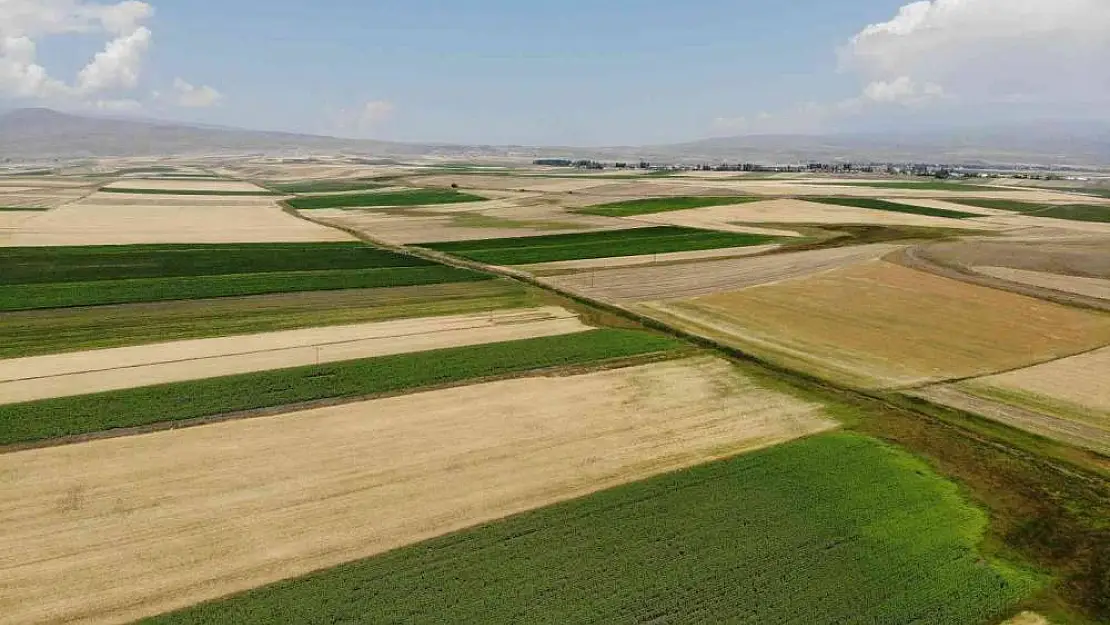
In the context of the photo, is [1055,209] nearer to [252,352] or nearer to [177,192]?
[252,352]

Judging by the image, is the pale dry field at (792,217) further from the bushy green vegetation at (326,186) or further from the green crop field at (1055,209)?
the bushy green vegetation at (326,186)

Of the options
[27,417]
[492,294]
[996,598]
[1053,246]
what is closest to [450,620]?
[996,598]

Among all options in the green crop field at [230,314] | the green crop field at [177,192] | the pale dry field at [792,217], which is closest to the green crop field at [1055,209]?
the pale dry field at [792,217]

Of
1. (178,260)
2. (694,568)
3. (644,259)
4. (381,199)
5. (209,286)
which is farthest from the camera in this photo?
(381,199)

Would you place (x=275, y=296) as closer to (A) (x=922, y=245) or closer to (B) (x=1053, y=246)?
(A) (x=922, y=245)

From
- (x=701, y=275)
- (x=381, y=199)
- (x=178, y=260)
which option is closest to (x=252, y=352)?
(x=178, y=260)

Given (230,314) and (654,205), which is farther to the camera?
(654,205)
